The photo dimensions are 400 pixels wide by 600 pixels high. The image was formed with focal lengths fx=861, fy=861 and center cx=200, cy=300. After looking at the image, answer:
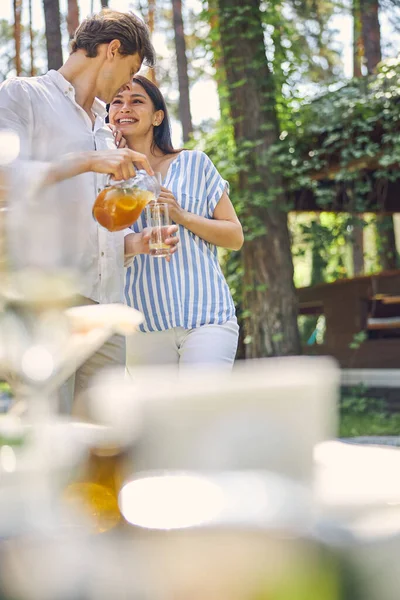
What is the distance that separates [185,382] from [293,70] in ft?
23.9

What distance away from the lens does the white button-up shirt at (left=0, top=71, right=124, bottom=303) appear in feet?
7.30

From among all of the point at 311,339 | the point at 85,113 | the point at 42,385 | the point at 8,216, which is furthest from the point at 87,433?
the point at 311,339

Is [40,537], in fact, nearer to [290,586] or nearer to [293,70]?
[290,586]

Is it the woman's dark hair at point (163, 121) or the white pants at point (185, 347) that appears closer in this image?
the white pants at point (185, 347)

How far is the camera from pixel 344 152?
7543 millimetres

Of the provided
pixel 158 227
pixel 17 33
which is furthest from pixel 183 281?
pixel 17 33

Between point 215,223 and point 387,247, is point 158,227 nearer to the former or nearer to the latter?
point 215,223

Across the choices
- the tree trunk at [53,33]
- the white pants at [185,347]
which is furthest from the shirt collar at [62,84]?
the tree trunk at [53,33]

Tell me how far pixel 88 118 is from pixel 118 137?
29 cm

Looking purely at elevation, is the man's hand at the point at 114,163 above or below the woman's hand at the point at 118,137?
below

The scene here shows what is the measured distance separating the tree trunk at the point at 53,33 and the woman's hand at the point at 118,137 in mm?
5513

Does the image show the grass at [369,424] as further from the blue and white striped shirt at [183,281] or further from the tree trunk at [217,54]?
the blue and white striped shirt at [183,281]

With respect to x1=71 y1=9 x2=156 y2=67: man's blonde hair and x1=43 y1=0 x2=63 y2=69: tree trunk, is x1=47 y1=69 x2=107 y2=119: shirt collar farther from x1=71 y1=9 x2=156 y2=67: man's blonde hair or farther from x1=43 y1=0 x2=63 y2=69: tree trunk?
x1=43 y1=0 x2=63 y2=69: tree trunk

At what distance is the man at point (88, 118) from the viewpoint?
7.34 ft
